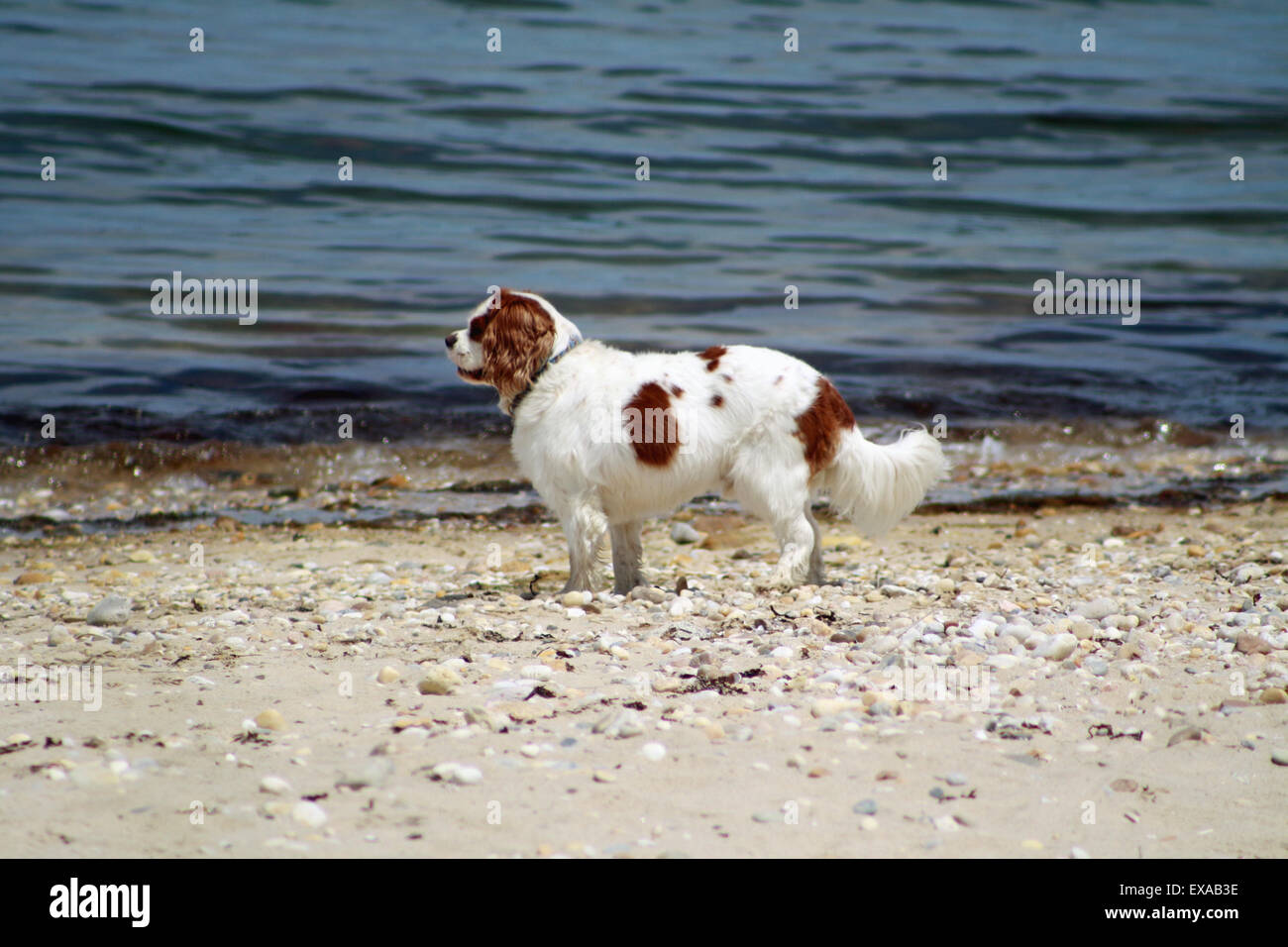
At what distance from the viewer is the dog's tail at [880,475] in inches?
251

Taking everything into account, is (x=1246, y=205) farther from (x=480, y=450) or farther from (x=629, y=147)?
(x=480, y=450)

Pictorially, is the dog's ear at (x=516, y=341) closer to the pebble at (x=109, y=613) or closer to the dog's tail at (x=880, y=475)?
the dog's tail at (x=880, y=475)

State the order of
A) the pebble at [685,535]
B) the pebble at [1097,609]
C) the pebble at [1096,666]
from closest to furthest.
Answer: the pebble at [1096,666], the pebble at [1097,609], the pebble at [685,535]

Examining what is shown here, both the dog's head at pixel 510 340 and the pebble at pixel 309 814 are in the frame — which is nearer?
the pebble at pixel 309 814

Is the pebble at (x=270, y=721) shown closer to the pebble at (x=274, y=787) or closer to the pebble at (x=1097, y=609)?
the pebble at (x=274, y=787)

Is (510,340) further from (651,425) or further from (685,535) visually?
(685,535)

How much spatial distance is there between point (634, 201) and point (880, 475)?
49.6 feet

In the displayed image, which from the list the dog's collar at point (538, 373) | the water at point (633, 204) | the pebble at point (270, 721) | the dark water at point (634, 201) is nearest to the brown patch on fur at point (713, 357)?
the dog's collar at point (538, 373)

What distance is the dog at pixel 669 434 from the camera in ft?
20.2

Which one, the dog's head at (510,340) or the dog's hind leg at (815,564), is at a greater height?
the dog's head at (510,340)

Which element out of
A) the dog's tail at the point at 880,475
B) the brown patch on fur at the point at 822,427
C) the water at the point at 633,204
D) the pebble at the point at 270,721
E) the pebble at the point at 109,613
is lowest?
the pebble at the point at 270,721

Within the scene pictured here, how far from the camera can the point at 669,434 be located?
6.10 m

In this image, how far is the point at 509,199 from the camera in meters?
20.4

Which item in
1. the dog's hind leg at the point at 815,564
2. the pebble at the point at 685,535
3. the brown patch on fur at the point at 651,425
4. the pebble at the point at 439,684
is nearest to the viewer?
the pebble at the point at 439,684
